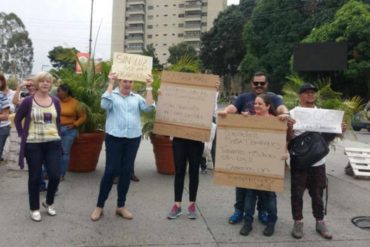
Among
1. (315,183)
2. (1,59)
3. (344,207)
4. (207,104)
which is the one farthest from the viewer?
(1,59)

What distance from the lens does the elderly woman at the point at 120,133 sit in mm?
5094

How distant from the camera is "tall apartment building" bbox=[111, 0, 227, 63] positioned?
100562 mm

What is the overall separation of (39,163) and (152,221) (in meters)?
1.45

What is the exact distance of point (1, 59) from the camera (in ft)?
206

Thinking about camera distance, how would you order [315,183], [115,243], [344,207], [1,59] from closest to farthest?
[115,243], [315,183], [344,207], [1,59]

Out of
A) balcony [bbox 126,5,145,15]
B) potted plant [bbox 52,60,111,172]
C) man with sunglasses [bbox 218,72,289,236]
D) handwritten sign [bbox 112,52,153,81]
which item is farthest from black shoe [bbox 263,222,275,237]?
balcony [bbox 126,5,145,15]

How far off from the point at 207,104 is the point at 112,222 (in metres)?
1.80

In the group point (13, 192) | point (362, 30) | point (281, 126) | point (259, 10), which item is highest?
point (259, 10)

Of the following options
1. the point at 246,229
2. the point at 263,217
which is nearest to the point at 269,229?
the point at 246,229

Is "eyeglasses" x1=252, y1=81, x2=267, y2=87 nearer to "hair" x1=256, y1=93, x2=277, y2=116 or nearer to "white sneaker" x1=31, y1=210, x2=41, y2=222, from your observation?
"hair" x1=256, y1=93, x2=277, y2=116

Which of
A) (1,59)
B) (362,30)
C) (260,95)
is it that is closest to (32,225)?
(260,95)

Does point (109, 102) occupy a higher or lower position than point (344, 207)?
higher

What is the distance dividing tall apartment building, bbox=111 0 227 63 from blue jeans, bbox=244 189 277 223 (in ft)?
311

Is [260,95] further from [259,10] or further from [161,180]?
[259,10]
